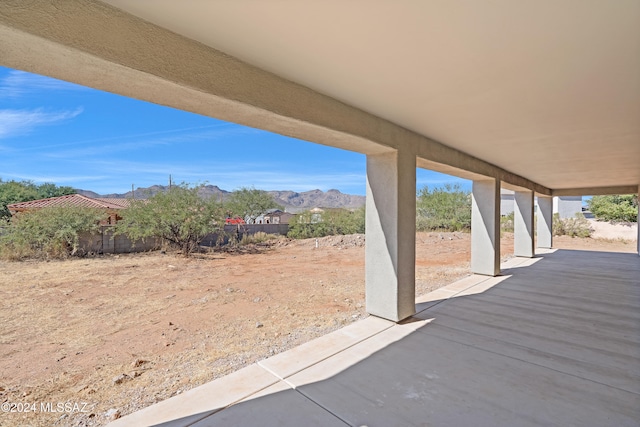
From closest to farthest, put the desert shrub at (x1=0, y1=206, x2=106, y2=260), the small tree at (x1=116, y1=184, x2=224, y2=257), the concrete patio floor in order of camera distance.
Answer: the concrete patio floor, the desert shrub at (x1=0, y1=206, x2=106, y2=260), the small tree at (x1=116, y1=184, x2=224, y2=257)

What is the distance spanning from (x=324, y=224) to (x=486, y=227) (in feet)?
38.0

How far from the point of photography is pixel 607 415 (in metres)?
1.92

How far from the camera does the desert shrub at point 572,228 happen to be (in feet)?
51.6

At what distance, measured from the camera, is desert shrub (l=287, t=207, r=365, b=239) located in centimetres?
1680

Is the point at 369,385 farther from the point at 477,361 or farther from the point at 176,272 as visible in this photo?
the point at 176,272

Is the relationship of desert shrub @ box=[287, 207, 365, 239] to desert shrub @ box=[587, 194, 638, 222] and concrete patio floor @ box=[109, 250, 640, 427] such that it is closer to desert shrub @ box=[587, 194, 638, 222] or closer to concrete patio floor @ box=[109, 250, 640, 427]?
concrete patio floor @ box=[109, 250, 640, 427]

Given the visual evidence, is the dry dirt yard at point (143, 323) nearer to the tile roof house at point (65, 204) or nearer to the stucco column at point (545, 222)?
the tile roof house at point (65, 204)

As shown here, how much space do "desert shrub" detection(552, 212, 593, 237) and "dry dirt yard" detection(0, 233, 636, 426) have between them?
11.6m

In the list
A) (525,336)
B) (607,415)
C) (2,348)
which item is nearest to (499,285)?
(525,336)

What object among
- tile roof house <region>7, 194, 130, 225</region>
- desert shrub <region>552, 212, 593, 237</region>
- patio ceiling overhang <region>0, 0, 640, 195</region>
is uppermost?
patio ceiling overhang <region>0, 0, 640, 195</region>

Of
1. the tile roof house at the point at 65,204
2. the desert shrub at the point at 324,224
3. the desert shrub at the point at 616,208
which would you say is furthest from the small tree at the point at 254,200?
the desert shrub at the point at 616,208

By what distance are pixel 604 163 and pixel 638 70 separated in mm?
4779

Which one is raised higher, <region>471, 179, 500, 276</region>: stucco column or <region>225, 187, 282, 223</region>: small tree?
<region>225, 187, 282, 223</region>: small tree

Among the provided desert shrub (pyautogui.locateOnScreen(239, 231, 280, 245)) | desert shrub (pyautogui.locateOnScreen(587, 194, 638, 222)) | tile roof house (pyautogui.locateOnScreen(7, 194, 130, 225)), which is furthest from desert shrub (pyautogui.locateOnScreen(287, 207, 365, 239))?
desert shrub (pyautogui.locateOnScreen(587, 194, 638, 222))
